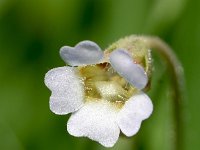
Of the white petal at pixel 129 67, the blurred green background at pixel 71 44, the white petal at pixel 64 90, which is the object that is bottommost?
the blurred green background at pixel 71 44

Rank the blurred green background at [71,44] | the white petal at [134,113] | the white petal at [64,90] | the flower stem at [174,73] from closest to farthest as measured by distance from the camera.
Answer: the white petal at [134,113]
the white petal at [64,90]
the flower stem at [174,73]
the blurred green background at [71,44]

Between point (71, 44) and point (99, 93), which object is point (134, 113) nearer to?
point (99, 93)

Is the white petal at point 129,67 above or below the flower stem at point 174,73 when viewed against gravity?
above

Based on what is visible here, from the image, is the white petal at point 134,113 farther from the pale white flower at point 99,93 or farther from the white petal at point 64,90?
the white petal at point 64,90

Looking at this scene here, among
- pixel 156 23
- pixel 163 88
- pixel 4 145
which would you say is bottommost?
pixel 4 145

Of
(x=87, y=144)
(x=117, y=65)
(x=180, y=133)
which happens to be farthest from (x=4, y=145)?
(x=117, y=65)

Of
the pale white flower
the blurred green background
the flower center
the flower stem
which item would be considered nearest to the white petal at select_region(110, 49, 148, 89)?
the pale white flower

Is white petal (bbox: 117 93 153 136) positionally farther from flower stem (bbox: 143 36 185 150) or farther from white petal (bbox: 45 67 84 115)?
flower stem (bbox: 143 36 185 150)

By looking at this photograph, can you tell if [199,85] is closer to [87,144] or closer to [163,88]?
[163,88]

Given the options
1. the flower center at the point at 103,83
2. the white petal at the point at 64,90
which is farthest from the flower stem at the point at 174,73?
the white petal at the point at 64,90
